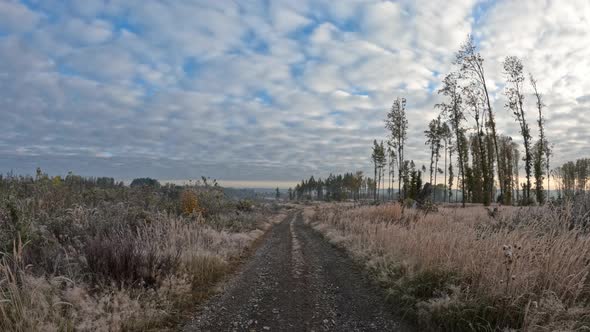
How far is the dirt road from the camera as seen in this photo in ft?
15.6

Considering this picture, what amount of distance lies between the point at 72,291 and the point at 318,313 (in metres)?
3.58

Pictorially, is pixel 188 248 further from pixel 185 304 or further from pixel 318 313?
pixel 318 313

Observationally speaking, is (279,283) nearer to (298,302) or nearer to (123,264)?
(298,302)

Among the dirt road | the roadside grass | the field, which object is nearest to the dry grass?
the field

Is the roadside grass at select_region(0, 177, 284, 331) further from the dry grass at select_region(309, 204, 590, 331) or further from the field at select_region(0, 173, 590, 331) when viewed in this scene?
the dry grass at select_region(309, 204, 590, 331)

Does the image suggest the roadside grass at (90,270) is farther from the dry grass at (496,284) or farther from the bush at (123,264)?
the dry grass at (496,284)

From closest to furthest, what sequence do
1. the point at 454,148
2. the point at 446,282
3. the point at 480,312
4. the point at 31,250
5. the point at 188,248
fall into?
the point at 480,312
the point at 446,282
the point at 31,250
the point at 188,248
the point at 454,148

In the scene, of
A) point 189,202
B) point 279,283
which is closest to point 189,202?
point 189,202

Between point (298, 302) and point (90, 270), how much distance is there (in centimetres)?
353

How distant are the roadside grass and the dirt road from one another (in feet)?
1.95

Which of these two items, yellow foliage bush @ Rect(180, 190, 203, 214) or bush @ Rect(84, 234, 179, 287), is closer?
bush @ Rect(84, 234, 179, 287)

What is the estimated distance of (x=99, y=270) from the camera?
519 cm

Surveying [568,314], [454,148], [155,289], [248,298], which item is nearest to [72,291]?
[155,289]

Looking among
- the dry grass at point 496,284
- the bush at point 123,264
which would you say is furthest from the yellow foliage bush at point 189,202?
the dry grass at point 496,284
